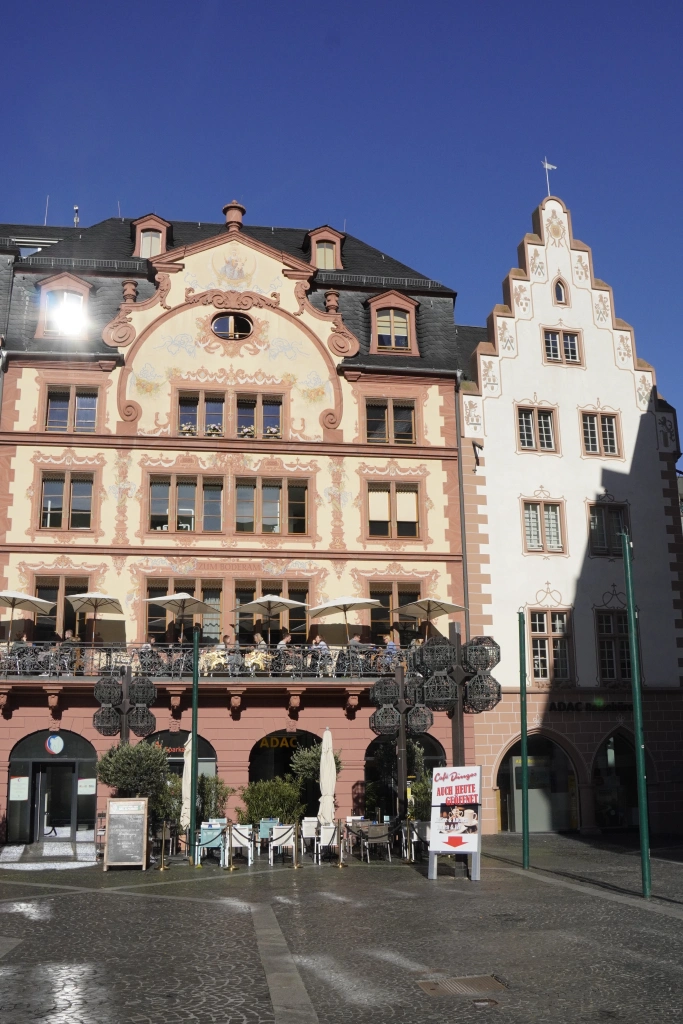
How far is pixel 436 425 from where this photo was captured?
1438 inches

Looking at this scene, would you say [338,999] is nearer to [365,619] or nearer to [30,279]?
[365,619]

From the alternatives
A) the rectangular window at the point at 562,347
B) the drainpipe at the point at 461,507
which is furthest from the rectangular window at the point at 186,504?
the rectangular window at the point at 562,347

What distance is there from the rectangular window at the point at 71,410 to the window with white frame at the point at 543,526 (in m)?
14.6

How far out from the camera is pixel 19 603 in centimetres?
3155

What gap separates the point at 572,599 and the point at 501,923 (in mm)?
20144

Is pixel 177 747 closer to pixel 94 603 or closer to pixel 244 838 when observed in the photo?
pixel 94 603

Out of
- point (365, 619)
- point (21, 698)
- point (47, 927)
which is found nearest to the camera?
point (47, 927)

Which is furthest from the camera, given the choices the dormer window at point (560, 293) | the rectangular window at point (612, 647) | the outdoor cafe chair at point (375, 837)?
the dormer window at point (560, 293)

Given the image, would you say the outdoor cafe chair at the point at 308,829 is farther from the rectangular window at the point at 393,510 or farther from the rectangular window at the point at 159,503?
the rectangular window at the point at 159,503

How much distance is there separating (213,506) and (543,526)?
36.2 ft

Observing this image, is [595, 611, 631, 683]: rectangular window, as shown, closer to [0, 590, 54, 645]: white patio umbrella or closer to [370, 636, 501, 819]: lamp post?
[370, 636, 501, 819]: lamp post

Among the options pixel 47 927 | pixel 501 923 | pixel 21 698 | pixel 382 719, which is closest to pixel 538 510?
pixel 382 719

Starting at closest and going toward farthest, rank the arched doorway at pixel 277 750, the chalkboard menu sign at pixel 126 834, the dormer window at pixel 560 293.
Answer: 1. the chalkboard menu sign at pixel 126 834
2. the arched doorway at pixel 277 750
3. the dormer window at pixel 560 293

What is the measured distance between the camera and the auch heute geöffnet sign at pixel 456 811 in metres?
21.9
